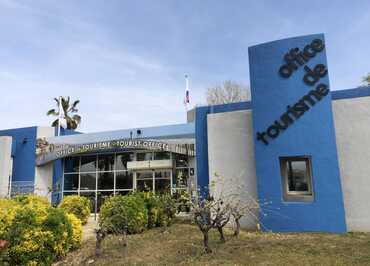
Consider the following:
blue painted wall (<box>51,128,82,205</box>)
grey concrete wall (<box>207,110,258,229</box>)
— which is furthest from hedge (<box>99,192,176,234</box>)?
blue painted wall (<box>51,128,82,205</box>)

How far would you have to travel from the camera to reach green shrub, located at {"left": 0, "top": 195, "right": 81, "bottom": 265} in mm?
7133

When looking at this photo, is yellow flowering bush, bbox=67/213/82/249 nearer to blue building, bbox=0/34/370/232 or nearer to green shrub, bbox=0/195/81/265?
green shrub, bbox=0/195/81/265

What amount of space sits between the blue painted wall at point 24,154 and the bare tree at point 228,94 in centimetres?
2088

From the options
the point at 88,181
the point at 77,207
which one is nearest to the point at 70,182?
the point at 88,181

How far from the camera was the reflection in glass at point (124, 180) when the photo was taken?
18969 mm

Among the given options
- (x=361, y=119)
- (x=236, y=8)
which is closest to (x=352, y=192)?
(x=361, y=119)

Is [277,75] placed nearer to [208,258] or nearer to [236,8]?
[236,8]

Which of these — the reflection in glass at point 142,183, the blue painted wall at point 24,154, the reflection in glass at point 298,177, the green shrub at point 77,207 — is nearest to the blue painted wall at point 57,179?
the blue painted wall at point 24,154

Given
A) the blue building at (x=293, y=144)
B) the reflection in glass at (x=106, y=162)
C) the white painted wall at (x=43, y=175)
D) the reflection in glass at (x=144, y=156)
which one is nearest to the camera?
the blue building at (x=293, y=144)

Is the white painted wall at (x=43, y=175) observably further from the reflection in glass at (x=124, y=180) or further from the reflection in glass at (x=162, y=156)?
the reflection in glass at (x=162, y=156)

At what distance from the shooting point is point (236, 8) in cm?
1220

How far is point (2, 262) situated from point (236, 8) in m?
11.4

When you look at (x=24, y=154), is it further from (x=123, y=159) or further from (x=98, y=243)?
(x=98, y=243)

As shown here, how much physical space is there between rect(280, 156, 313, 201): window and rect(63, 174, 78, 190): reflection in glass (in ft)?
45.8
